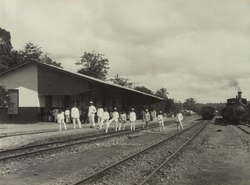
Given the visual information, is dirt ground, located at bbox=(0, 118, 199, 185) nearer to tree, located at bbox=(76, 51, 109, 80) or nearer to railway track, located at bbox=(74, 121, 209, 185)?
railway track, located at bbox=(74, 121, 209, 185)

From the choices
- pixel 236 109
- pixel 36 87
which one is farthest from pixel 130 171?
pixel 236 109

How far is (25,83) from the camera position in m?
34.9

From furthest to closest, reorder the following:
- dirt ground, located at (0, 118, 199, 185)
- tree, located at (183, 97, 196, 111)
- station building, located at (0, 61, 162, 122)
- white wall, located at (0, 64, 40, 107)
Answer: tree, located at (183, 97, 196, 111) < white wall, located at (0, 64, 40, 107) < station building, located at (0, 61, 162, 122) < dirt ground, located at (0, 118, 199, 185)

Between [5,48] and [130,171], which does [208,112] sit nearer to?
[5,48]

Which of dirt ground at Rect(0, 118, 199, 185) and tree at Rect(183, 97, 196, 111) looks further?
tree at Rect(183, 97, 196, 111)

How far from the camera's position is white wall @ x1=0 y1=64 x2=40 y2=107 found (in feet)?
113

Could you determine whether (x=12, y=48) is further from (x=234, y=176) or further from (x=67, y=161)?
(x=234, y=176)

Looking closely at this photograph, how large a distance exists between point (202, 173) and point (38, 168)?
4.17 metres

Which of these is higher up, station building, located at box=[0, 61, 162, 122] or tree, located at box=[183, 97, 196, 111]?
tree, located at box=[183, 97, 196, 111]

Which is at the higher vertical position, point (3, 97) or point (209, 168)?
point (3, 97)

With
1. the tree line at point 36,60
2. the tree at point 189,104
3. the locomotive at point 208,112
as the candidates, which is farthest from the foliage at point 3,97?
the tree at point 189,104

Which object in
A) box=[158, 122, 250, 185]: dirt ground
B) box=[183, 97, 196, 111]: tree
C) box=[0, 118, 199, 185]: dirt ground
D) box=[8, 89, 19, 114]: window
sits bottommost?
box=[158, 122, 250, 185]: dirt ground

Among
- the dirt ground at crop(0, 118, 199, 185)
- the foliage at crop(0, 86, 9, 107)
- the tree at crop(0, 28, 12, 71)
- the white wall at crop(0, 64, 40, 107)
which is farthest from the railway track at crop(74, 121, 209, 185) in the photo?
the tree at crop(0, 28, 12, 71)

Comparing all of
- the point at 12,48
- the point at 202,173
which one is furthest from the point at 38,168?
the point at 12,48
